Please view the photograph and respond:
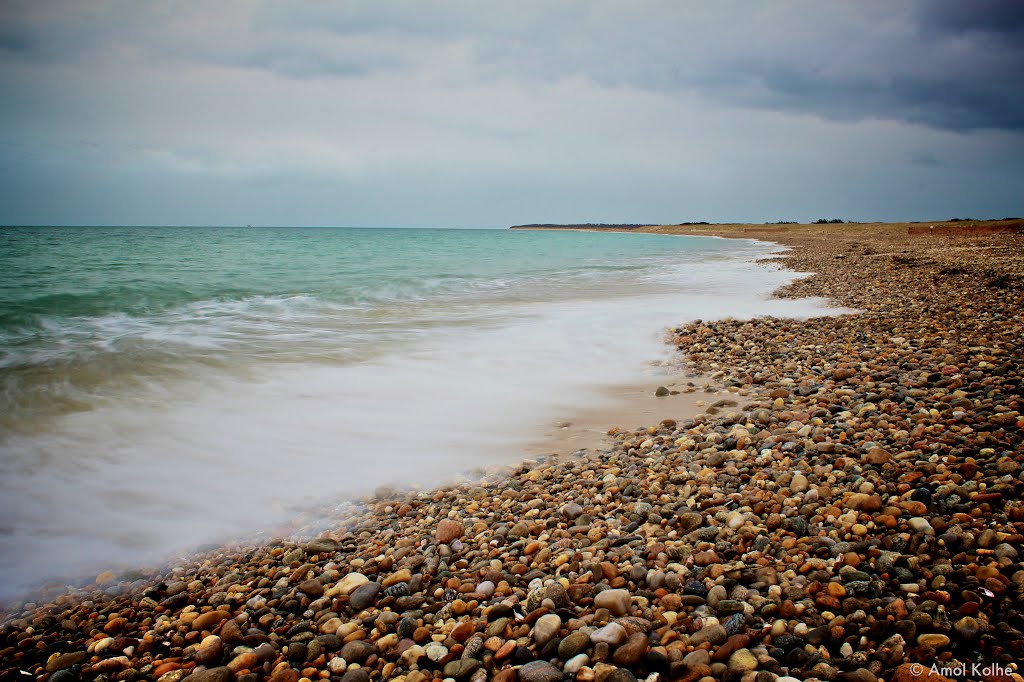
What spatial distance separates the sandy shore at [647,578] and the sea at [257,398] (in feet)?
2.32

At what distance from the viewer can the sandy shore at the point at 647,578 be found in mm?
2227

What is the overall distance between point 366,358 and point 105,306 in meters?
10.8

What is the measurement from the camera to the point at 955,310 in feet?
30.4

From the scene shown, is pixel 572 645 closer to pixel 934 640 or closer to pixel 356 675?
pixel 356 675

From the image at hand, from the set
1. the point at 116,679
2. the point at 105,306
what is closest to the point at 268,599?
the point at 116,679

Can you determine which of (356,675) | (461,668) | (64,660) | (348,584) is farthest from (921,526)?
(64,660)

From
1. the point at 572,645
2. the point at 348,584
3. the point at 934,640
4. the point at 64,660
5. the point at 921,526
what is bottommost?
the point at 64,660

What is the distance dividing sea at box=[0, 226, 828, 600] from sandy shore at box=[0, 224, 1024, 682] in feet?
2.32

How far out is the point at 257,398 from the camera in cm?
687

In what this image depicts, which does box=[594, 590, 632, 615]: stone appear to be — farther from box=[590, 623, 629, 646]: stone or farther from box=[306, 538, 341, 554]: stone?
box=[306, 538, 341, 554]: stone

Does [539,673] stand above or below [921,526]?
below

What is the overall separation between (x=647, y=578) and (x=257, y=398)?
5827 millimetres

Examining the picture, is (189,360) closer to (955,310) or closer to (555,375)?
(555,375)

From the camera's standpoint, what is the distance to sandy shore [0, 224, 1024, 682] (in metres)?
2.23
